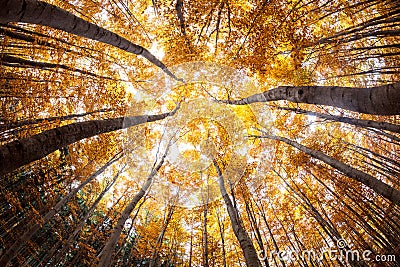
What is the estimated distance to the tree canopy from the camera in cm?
391

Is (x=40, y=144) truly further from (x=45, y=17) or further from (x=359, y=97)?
(x=359, y=97)

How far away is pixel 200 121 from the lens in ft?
42.2

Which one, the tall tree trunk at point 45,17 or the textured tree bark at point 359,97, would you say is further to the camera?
the tall tree trunk at point 45,17

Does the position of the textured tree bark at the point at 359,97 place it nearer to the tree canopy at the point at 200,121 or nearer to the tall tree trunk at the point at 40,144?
the tree canopy at the point at 200,121

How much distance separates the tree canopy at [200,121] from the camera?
391 centimetres

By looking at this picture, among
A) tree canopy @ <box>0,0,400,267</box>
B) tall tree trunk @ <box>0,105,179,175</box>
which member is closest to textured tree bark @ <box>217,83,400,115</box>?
tree canopy @ <box>0,0,400,267</box>

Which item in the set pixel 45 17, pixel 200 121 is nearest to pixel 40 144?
pixel 45 17

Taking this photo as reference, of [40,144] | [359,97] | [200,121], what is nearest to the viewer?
[359,97]

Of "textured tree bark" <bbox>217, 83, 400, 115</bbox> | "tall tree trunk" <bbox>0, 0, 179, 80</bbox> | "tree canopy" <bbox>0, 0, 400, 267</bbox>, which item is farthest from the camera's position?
"tree canopy" <bbox>0, 0, 400, 267</bbox>

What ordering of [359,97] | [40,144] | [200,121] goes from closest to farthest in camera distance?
[359,97] → [40,144] → [200,121]

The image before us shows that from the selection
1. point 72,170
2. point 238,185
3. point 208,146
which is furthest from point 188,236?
point 72,170

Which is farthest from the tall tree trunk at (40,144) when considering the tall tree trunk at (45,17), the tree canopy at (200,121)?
the tall tree trunk at (45,17)

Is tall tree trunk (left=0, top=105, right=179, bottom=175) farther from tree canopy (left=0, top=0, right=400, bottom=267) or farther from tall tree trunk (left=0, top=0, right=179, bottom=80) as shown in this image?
tall tree trunk (left=0, top=0, right=179, bottom=80)

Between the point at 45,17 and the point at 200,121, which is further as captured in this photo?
the point at 200,121
